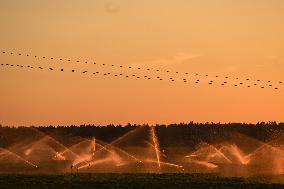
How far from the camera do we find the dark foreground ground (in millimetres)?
58612

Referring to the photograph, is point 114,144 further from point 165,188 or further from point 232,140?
point 165,188

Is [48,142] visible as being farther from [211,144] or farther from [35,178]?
[35,178]

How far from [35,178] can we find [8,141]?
432ft

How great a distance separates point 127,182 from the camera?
61.9 meters

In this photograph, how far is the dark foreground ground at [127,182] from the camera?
58.6 meters

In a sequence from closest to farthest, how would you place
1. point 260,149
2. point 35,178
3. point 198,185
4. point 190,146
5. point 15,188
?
point 15,188 < point 198,185 < point 35,178 < point 260,149 < point 190,146

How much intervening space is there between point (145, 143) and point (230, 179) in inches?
5152

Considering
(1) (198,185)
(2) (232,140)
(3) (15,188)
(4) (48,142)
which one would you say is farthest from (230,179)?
(4) (48,142)

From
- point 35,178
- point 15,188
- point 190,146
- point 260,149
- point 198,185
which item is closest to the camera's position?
point 15,188

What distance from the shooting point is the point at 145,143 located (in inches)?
7731

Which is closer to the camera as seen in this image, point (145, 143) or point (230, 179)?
point (230, 179)

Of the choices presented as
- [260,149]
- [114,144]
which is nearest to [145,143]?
[114,144]

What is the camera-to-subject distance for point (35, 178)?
214 ft

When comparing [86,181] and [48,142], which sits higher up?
[48,142]
